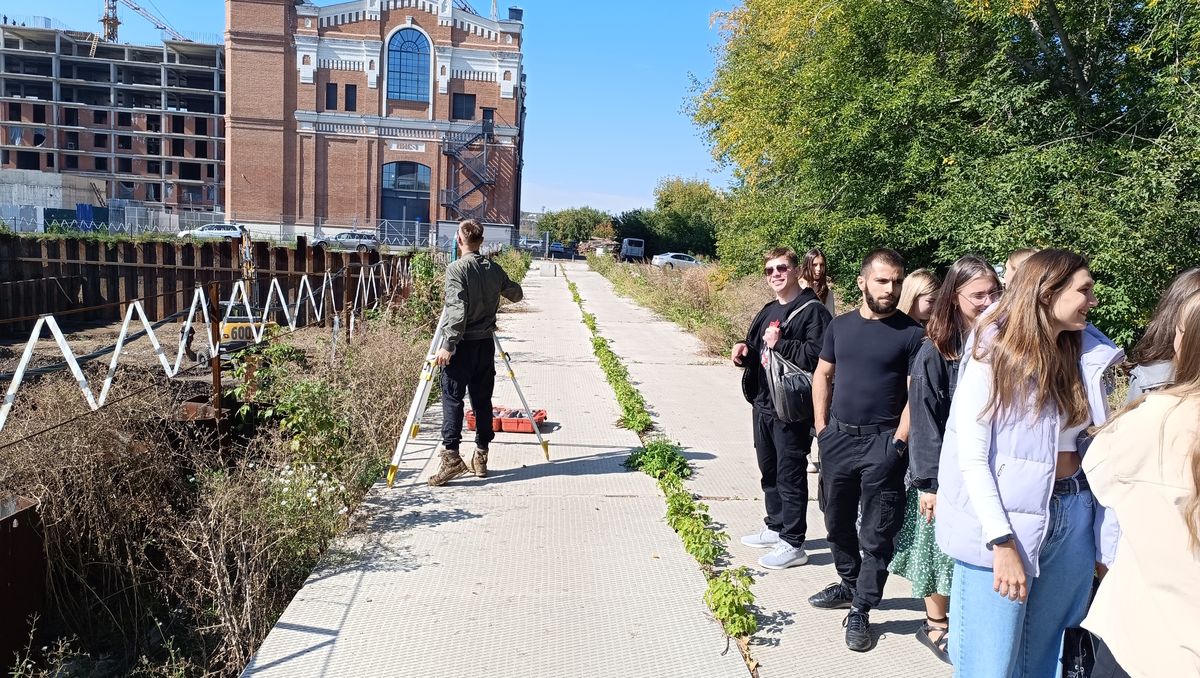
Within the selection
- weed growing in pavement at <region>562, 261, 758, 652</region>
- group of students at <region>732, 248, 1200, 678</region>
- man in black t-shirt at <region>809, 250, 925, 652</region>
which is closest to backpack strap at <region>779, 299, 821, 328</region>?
group of students at <region>732, 248, 1200, 678</region>

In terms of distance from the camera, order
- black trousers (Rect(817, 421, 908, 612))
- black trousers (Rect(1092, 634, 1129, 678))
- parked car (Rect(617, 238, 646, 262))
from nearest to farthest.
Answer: black trousers (Rect(1092, 634, 1129, 678)) → black trousers (Rect(817, 421, 908, 612)) → parked car (Rect(617, 238, 646, 262))

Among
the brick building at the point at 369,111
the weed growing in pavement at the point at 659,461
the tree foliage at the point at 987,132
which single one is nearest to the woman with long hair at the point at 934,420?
the weed growing in pavement at the point at 659,461

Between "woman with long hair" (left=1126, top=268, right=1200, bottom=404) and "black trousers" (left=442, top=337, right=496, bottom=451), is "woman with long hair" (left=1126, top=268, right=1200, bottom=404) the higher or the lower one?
the higher one

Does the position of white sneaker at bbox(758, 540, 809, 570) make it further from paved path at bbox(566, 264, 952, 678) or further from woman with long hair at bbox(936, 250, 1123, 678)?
woman with long hair at bbox(936, 250, 1123, 678)

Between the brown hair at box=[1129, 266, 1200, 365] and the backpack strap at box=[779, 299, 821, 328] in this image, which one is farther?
the backpack strap at box=[779, 299, 821, 328]

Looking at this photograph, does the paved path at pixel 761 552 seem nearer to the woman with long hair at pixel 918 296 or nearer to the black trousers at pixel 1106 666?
the black trousers at pixel 1106 666

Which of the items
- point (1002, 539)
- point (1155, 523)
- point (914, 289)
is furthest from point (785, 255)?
point (1155, 523)

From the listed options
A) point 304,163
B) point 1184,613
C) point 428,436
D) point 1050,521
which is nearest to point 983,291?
point 1050,521

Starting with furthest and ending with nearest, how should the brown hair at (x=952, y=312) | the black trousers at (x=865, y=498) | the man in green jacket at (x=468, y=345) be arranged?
the man in green jacket at (x=468, y=345) < the black trousers at (x=865, y=498) < the brown hair at (x=952, y=312)

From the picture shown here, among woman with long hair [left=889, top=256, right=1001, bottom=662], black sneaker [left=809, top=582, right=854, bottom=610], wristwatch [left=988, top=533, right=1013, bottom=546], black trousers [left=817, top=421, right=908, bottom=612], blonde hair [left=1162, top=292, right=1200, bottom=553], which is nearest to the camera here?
blonde hair [left=1162, top=292, right=1200, bottom=553]

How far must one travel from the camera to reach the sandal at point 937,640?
3703 mm

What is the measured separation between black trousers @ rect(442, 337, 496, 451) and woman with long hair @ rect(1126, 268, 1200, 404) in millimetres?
3930

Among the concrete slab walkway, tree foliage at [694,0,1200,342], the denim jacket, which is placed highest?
tree foliage at [694,0,1200,342]

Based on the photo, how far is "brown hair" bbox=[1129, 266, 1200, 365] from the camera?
3096 millimetres
